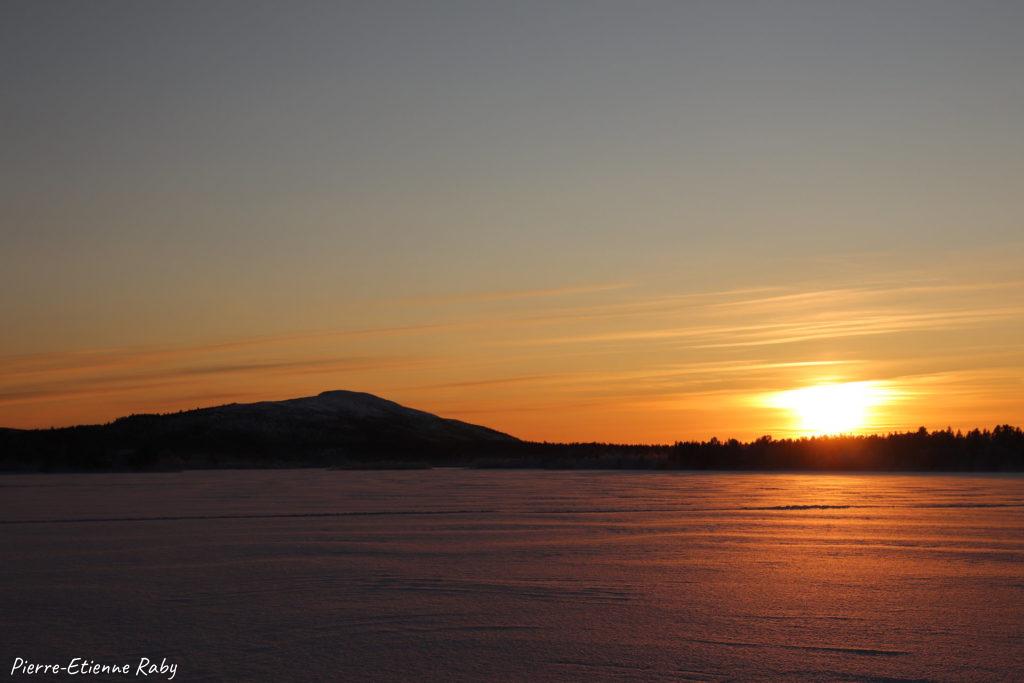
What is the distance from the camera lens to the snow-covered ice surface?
4652mm

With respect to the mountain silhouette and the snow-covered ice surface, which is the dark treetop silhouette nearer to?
the mountain silhouette

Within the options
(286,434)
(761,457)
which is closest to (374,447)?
(286,434)

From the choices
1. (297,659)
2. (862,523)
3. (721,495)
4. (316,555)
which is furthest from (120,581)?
(721,495)

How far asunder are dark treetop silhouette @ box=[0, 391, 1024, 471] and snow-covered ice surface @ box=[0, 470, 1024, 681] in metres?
24.9

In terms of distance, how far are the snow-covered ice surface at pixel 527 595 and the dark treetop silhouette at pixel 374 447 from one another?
24.9 m

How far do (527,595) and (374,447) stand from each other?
85027 millimetres

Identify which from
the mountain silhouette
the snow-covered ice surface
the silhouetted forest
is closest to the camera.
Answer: the snow-covered ice surface

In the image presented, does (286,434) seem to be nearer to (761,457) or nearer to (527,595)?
(761,457)

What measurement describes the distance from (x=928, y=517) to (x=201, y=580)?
8724 millimetres

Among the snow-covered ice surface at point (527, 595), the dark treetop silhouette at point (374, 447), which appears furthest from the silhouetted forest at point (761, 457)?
the snow-covered ice surface at point (527, 595)

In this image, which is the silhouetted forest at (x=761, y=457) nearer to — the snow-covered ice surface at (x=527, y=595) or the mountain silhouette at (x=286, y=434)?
the mountain silhouette at (x=286, y=434)

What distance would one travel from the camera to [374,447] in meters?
90.1

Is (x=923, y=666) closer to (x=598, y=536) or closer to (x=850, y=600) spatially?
(x=850, y=600)

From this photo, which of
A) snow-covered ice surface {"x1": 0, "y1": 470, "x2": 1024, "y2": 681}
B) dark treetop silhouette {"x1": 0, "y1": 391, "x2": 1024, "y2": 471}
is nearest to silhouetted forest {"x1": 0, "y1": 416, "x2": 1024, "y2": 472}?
dark treetop silhouette {"x1": 0, "y1": 391, "x2": 1024, "y2": 471}
